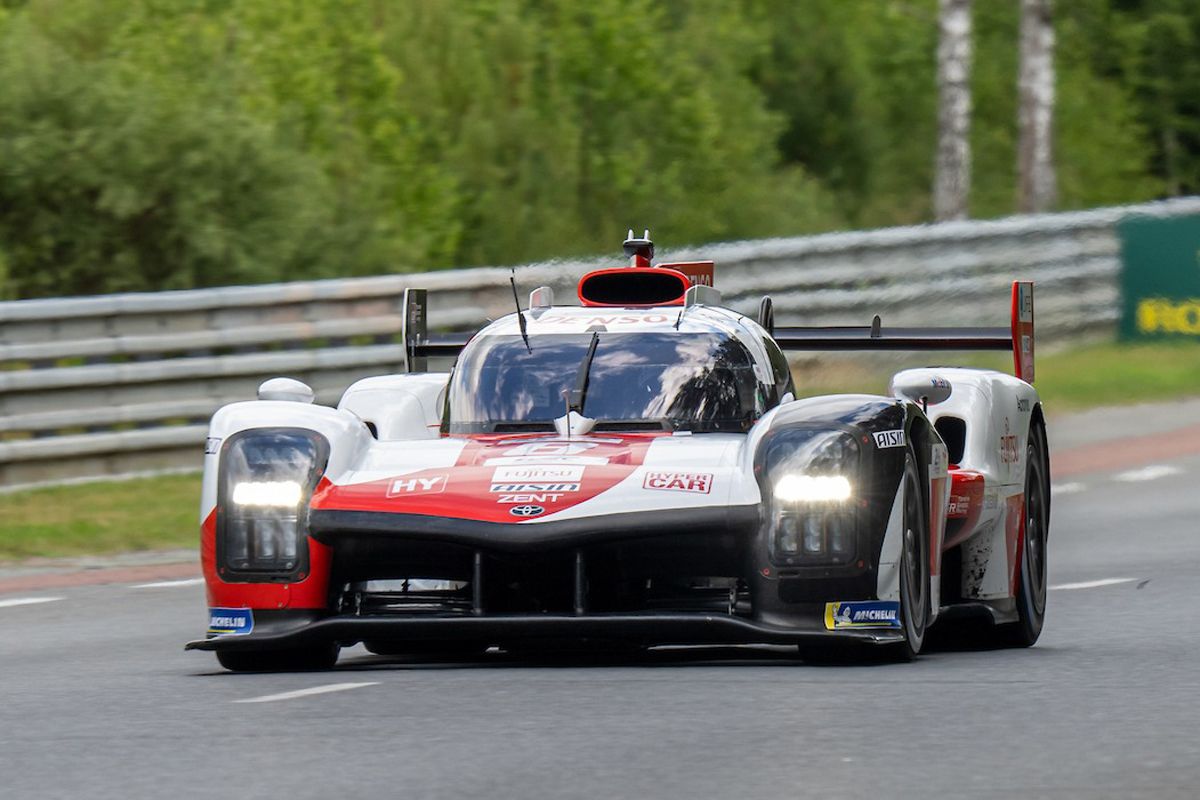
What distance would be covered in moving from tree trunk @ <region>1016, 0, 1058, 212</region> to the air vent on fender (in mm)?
19213

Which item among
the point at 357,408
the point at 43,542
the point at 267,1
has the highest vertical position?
the point at 267,1

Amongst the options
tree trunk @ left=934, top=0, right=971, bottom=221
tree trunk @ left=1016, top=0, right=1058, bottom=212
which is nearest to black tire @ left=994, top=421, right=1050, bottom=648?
tree trunk @ left=934, top=0, right=971, bottom=221

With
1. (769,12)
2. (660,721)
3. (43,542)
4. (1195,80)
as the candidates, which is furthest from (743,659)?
(1195,80)

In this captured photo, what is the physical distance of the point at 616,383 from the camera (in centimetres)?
968

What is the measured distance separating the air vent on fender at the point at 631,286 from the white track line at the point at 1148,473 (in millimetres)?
8114

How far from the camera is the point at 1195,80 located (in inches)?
1682

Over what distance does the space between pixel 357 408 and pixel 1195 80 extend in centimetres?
3408

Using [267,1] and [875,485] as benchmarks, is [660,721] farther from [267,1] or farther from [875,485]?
[267,1]

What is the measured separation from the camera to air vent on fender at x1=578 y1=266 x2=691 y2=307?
11.0 m

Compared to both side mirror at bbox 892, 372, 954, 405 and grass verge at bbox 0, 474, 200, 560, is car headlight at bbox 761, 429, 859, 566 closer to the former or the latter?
side mirror at bbox 892, 372, 954, 405

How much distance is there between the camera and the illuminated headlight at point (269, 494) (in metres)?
8.61

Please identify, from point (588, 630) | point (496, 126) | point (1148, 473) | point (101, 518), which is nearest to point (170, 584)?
→ point (101, 518)

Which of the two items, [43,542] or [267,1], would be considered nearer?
[43,542]

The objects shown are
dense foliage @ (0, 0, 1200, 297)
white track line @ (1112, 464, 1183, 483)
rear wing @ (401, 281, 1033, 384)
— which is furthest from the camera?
dense foliage @ (0, 0, 1200, 297)
